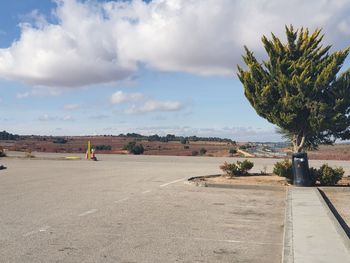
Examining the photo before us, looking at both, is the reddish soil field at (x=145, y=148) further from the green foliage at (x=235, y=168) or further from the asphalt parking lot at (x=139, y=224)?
the asphalt parking lot at (x=139, y=224)

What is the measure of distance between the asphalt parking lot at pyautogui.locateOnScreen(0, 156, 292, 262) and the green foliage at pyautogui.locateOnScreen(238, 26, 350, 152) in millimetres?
3246

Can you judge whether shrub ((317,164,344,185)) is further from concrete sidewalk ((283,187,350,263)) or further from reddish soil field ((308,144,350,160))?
reddish soil field ((308,144,350,160))

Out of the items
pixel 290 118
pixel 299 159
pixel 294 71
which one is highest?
pixel 294 71

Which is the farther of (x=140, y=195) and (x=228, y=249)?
(x=140, y=195)

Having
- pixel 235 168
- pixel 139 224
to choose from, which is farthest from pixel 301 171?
pixel 139 224

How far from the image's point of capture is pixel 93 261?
6859 mm

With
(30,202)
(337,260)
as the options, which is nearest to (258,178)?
(30,202)

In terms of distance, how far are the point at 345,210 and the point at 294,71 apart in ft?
23.2

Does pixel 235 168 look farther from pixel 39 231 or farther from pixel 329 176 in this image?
pixel 39 231

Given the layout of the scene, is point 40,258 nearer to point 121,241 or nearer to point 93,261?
point 93,261

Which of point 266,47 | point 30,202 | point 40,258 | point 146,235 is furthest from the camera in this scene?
point 266,47

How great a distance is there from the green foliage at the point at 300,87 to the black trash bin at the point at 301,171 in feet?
4.68

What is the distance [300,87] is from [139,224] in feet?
31.2

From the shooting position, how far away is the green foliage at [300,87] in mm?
17312
